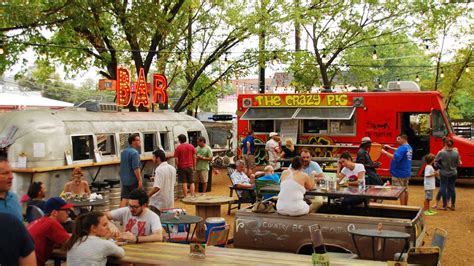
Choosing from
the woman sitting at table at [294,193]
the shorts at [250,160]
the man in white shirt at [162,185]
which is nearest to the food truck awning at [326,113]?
the shorts at [250,160]

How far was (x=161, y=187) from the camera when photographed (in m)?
8.91

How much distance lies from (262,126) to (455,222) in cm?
871

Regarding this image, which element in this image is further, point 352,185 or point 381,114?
point 381,114

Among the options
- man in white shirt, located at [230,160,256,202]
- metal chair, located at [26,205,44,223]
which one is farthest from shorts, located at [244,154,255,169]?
metal chair, located at [26,205,44,223]

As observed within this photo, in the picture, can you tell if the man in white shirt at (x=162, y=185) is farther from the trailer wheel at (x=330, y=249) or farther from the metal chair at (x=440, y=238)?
the metal chair at (x=440, y=238)

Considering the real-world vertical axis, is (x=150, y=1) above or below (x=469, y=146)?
above

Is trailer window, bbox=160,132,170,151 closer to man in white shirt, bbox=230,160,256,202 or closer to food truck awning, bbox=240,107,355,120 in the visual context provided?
man in white shirt, bbox=230,160,256,202

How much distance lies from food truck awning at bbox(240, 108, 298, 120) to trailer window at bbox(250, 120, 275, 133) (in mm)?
349

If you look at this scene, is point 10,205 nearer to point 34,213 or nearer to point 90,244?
point 90,244

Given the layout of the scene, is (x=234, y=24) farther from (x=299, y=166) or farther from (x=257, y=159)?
(x=299, y=166)

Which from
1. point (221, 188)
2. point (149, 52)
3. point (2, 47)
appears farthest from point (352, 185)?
point (149, 52)

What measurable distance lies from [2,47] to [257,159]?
339 inches

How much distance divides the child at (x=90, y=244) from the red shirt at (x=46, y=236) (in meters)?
0.41

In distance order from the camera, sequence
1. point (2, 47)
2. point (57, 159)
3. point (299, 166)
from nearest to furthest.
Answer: point (299, 166), point (57, 159), point (2, 47)
